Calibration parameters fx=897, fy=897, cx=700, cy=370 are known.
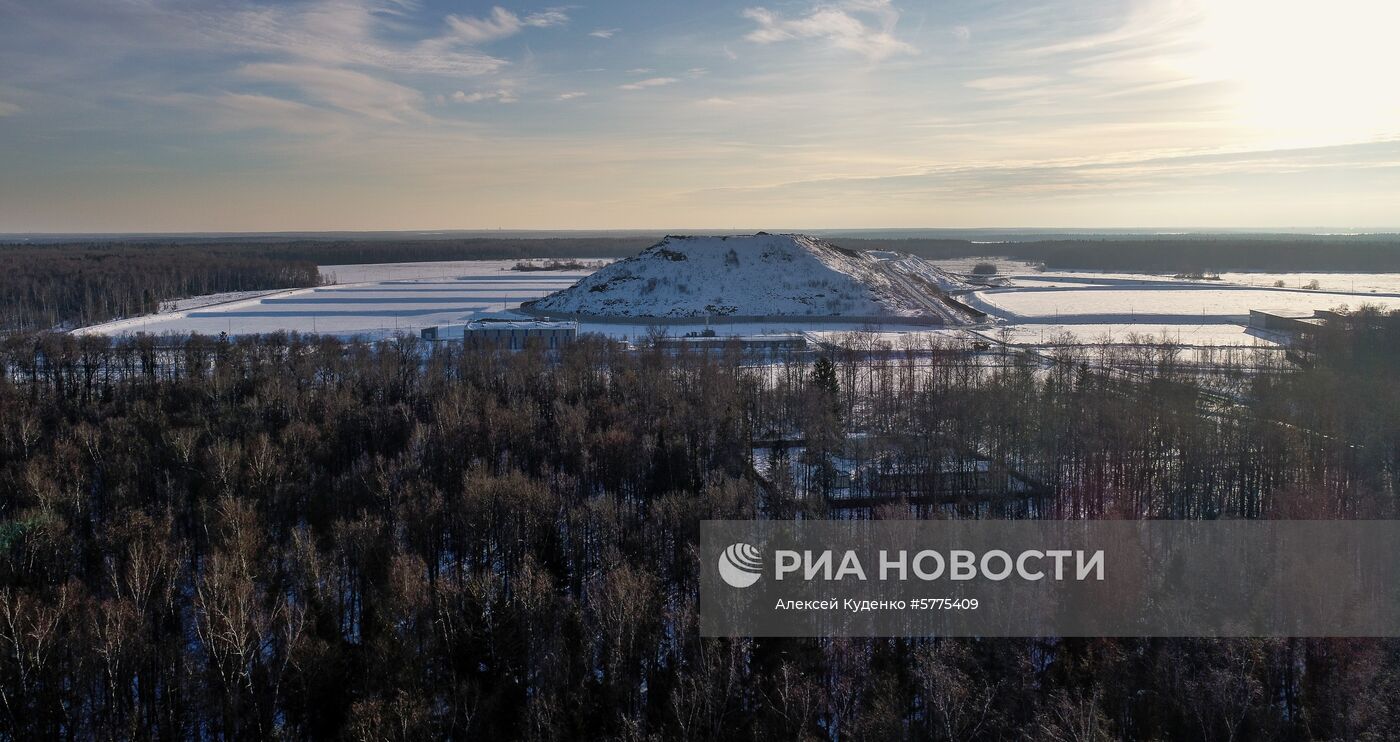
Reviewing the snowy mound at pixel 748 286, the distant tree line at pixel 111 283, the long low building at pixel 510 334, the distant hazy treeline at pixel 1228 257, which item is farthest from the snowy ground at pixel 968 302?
the distant hazy treeline at pixel 1228 257

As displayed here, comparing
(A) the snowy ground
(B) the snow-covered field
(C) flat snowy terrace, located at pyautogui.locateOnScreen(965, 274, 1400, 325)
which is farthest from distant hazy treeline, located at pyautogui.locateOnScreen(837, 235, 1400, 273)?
(B) the snow-covered field

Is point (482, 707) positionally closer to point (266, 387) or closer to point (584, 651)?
point (584, 651)

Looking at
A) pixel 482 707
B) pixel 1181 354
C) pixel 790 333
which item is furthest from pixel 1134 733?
pixel 790 333

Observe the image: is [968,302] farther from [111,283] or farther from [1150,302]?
[111,283]

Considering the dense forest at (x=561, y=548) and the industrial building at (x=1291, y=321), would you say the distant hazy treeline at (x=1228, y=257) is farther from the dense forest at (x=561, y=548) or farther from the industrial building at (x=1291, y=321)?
the dense forest at (x=561, y=548)

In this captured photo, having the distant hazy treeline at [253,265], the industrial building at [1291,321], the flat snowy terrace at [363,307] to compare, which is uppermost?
the distant hazy treeline at [253,265]
